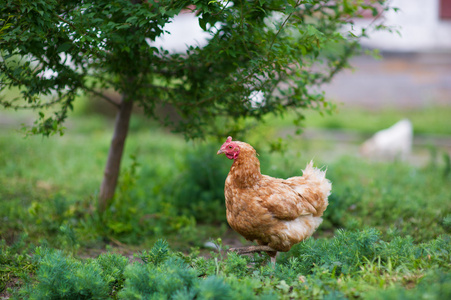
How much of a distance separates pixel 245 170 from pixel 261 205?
0.28m

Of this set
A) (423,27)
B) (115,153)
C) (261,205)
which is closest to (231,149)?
(261,205)

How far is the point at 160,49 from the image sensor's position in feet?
10.8

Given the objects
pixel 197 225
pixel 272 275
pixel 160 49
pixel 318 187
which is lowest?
pixel 197 225

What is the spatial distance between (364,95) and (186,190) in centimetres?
932

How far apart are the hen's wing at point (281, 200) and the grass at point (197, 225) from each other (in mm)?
267

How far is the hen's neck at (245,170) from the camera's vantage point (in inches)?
119

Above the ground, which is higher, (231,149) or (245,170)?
(231,149)

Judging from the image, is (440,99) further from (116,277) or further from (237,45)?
(116,277)

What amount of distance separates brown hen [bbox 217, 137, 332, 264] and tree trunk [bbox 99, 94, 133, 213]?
1.46 m

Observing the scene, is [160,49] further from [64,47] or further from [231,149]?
[231,149]

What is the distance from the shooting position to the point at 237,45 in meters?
3.05

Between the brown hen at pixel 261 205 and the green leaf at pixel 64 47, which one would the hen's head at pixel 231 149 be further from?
the green leaf at pixel 64 47

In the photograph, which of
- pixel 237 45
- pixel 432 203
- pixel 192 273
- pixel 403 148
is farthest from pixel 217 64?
pixel 403 148

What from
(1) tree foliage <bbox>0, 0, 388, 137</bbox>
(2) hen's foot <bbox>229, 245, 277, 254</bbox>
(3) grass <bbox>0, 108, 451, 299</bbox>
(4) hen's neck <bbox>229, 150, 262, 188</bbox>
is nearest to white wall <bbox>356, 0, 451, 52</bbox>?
(3) grass <bbox>0, 108, 451, 299</bbox>
